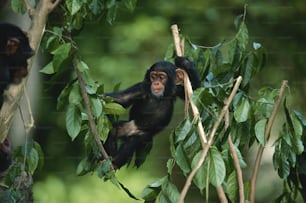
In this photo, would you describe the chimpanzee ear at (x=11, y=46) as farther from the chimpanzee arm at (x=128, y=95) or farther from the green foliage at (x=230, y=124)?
the chimpanzee arm at (x=128, y=95)

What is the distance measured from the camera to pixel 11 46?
1808 millimetres

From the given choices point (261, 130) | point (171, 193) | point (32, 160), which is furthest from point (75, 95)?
point (261, 130)

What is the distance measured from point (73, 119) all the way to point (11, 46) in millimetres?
239

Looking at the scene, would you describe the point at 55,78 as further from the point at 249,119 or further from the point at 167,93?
the point at 167,93

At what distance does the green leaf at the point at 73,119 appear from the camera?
1673mm

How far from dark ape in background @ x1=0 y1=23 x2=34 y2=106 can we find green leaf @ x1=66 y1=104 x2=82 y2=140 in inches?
4.7

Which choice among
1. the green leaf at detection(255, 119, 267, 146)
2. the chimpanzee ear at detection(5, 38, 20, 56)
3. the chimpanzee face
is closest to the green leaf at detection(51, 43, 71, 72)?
the chimpanzee ear at detection(5, 38, 20, 56)

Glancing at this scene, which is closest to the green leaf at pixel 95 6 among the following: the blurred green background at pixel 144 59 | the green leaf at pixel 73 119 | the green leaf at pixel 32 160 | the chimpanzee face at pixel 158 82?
the green leaf at pixel 73 119

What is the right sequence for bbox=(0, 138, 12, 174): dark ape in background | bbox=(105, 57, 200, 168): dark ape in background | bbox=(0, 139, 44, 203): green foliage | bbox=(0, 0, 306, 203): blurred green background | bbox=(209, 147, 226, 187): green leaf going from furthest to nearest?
bbox=(0, 0, 306, 203): blurred green background
bbox=(105, 57, 200, 168): dark ape in background
bbox=(0, 138, 12, 174): dark ape in background
bbox=(0, 139, 44, 203): green foliage
bbox=(209, 147, 226, 187): green leaf

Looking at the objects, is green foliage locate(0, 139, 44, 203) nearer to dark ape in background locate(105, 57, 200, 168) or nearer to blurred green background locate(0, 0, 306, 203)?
dark ape in background locate(105, 57, 200, 168)

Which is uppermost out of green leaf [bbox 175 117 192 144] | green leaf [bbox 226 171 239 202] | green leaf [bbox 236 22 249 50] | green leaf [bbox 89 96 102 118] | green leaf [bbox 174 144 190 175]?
green leaf [bbox 236 22 249 50]

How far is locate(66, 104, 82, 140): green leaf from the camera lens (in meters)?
1.67

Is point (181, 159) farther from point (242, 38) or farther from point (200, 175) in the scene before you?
point (242, 38)

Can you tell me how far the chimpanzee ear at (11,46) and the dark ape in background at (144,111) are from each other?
0.52 metres
